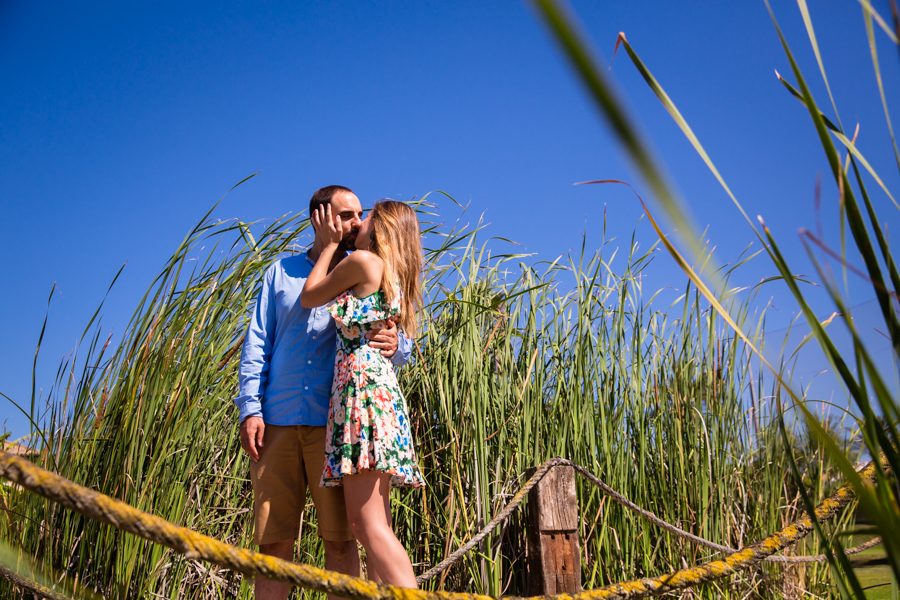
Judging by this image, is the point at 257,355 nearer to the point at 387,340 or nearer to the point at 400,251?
the point at 387,340

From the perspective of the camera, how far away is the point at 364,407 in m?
1.64

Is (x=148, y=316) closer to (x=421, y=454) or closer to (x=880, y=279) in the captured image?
(x=421, y=454)

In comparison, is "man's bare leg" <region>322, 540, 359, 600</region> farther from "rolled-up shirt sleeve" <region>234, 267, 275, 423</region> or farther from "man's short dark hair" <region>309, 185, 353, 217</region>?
"man's short dark hair" <region>309, 185, 353, 217</region>

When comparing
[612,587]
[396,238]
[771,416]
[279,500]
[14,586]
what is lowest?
[14,586]

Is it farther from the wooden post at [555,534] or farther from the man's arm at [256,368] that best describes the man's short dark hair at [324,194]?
the wooden post at [555,534]

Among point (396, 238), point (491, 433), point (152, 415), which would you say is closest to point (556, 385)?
point (491, 433)

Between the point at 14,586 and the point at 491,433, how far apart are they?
6.12 ft

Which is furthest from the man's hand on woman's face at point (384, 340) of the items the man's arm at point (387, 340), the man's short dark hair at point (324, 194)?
the man's short dark hair at point (324, 194)

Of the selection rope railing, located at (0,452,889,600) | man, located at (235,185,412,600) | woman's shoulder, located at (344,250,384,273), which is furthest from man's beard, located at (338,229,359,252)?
rope railing, located at (0,452,889,600)

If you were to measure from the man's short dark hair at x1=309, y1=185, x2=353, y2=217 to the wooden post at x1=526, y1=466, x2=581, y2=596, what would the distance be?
1.27 metres

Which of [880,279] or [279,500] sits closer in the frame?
[880,279]

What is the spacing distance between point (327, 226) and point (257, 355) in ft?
1.69

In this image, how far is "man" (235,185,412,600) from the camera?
5.71 ft

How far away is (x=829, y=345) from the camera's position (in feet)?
1.35
